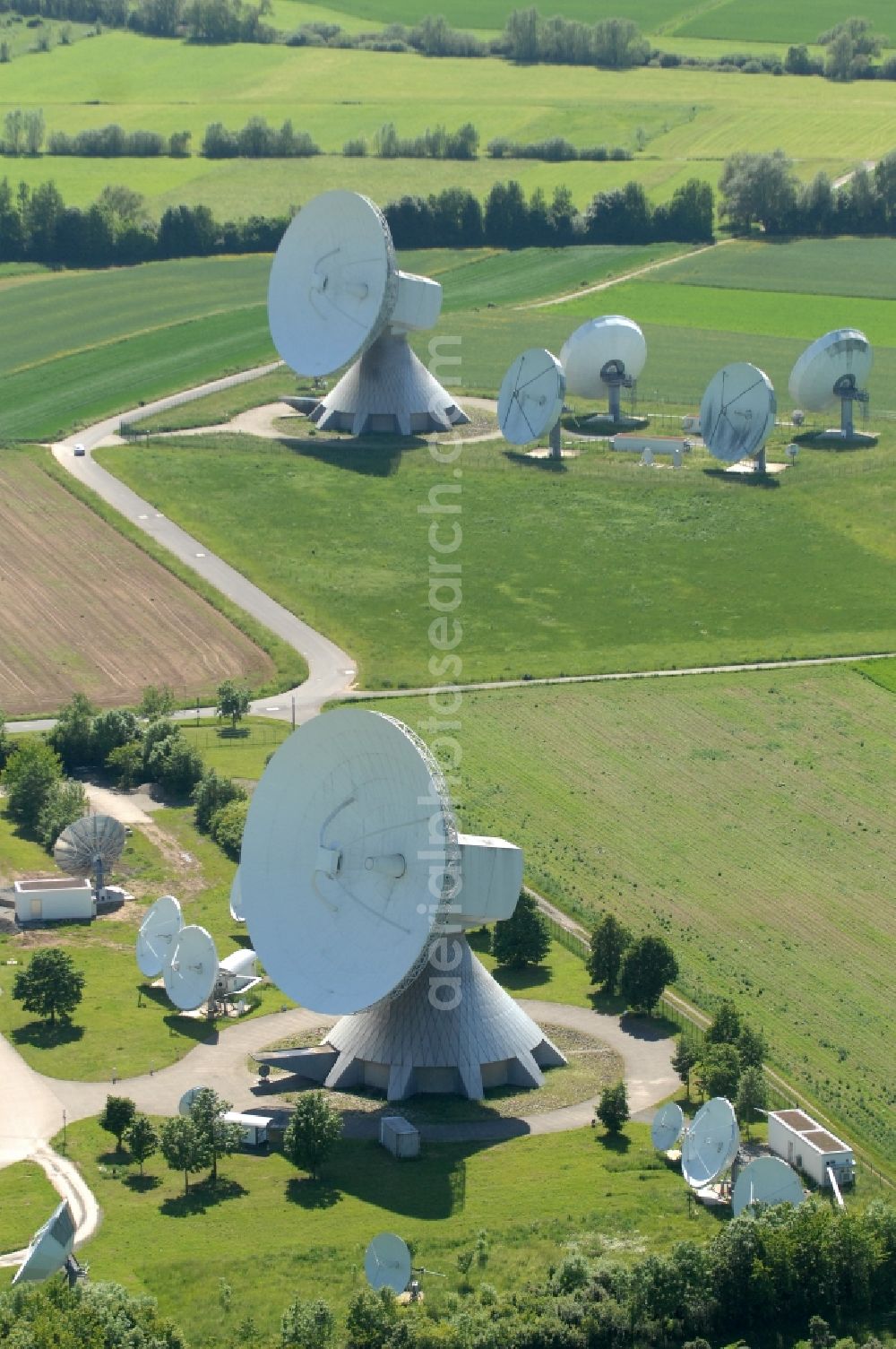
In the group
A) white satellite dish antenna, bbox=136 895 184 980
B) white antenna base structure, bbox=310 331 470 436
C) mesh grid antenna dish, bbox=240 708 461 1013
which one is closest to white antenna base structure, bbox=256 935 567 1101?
mesh grid antenna dish, bbox=240 708 461 1013

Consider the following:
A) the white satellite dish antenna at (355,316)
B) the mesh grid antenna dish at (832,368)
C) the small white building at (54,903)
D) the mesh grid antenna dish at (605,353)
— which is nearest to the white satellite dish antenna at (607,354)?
the mesh grid antenna dish at (605,353)

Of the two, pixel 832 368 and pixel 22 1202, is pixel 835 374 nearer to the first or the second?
pixel 832 368

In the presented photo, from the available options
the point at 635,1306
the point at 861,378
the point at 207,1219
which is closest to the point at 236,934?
the point at 207,1219

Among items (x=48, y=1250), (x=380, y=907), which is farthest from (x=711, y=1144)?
(x=48, y=1250)

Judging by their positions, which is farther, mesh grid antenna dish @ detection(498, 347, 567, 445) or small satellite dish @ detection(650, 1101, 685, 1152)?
mesh grid antenna dish @ detection(498, 347, 567, 445)

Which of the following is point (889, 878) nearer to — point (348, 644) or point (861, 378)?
point (348, 644)

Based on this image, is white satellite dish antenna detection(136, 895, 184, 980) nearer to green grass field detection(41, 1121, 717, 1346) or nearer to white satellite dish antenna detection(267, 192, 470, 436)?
green grass field detection(41, 1121, 717, 1346)

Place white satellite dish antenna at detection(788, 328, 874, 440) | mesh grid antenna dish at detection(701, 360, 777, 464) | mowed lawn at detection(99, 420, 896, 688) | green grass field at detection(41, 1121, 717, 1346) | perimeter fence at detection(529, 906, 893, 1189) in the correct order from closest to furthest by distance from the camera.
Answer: green grass field at detection(41, 1121, 717, 1346), perimeter fence at detection(529, 906, 893, 1189), mowed lawn at detection(99, 420, 896, 688), mesh grid antenna dish at detection(701, 360, 777, 464), white satellite dish antenna at detection(788, 328, 874, 440)
